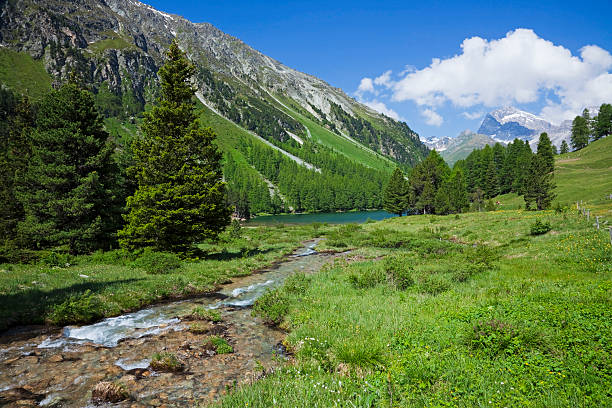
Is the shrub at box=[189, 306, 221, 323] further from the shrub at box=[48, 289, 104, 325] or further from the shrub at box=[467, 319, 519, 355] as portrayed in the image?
the shrub at box=[467, 319, 519, 355]

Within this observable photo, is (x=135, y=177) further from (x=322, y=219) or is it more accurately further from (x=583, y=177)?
(x=583, y=177)

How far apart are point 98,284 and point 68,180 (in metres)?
15.2

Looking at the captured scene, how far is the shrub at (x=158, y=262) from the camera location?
19728 mm

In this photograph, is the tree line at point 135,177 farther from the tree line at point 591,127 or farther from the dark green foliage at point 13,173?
the tree line at point 591,127

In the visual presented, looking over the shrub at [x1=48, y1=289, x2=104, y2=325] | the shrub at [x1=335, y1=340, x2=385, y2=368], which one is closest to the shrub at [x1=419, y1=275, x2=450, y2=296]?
the shrub at [x1=335, y1=340, x2=385, y2=368]

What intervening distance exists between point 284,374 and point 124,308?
10099 millimetres

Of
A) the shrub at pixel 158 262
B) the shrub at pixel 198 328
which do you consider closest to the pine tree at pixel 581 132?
the shrub at pixel 158 262

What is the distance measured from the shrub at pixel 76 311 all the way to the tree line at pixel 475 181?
235 ft

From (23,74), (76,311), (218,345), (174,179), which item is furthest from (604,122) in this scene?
(23,74)

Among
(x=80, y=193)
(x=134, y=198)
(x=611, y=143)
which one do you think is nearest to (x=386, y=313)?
(x=134, y=198)

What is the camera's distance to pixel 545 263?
57.0 ft

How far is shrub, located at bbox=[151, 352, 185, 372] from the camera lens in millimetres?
8214

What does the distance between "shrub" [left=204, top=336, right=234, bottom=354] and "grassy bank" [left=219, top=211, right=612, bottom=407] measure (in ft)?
7.05

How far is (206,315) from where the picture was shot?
12.6m
